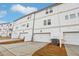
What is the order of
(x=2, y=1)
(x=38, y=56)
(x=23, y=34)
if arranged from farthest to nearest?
(x=23, y=34), (x=2, y=1), (x=38, y=56)

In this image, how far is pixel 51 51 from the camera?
496cm

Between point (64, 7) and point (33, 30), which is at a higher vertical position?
point (64, 7)

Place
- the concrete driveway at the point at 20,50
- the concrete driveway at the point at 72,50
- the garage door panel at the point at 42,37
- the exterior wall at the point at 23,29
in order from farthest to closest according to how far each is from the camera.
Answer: the exterior wall at the point at 23,29 → the garage door panel at the point at 42,37 → the concrete driveway at the point at 20,50 → the concrete driveway at the point at 72,50

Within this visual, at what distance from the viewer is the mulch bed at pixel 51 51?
477 cm

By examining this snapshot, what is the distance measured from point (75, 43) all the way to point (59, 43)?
866 millimetres

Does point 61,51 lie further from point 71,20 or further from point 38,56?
point 71,20

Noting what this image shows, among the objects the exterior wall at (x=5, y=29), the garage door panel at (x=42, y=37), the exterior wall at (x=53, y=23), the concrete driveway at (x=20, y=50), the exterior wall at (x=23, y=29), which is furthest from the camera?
the exterior wall at (x=23, y=29)

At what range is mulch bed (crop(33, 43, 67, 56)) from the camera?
4770 mm

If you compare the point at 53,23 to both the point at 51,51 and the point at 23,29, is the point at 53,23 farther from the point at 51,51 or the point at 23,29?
the point at 51,51

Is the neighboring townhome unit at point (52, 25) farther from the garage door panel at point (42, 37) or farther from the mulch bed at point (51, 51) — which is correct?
the mulch bed at point (51, 51)

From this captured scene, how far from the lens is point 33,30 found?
259 inches

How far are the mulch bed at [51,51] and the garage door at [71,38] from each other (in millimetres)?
599

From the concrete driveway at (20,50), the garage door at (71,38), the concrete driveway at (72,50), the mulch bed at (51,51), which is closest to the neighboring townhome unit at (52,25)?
the garage door at (71,38)

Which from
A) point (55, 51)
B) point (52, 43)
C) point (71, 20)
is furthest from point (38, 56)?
point (71, 20)
